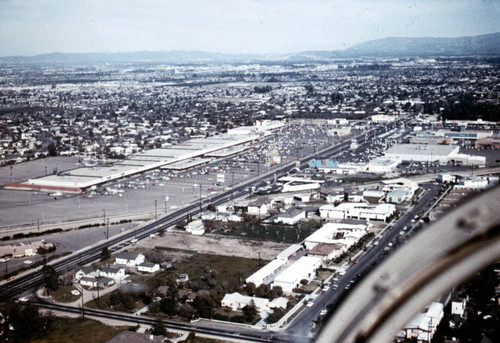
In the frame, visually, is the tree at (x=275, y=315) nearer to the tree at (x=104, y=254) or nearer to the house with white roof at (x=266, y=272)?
the house with white roof at (x=266, y=272)

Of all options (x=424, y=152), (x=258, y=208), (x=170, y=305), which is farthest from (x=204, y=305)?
(x=424, y=152)

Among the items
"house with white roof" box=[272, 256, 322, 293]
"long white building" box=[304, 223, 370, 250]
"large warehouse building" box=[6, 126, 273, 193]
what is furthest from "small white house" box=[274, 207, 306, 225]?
"large warehouse building" box=[6, 126, 273, 193]

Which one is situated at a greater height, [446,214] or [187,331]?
[446,214]

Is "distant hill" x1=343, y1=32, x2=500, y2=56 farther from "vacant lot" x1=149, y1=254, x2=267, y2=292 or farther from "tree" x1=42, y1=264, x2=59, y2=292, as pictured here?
"tree" x1=42, y1=264, x2=59, y2=292

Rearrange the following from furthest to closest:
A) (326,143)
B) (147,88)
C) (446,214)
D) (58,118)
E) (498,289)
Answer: (147,88) → (58,118) → (326,143) → (498,289) → (446,214)

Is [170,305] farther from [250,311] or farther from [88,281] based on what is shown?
[88,281]

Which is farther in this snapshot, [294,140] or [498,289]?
[294,140]

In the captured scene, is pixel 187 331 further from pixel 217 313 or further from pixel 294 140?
pixel 294 140

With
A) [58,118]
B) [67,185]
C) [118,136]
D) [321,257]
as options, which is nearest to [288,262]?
[321,257]
